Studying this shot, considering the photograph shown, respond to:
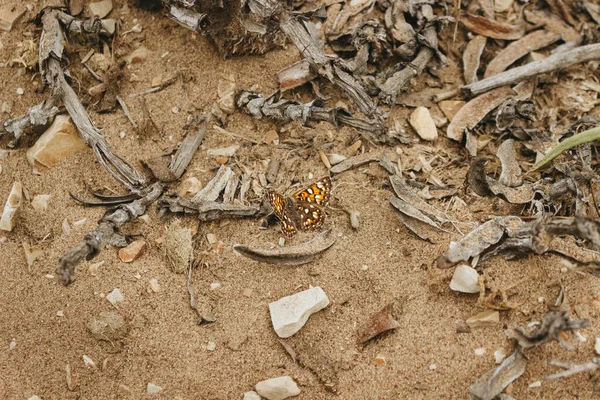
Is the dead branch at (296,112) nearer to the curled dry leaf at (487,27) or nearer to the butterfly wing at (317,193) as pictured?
the butterfly wing at (317,193)

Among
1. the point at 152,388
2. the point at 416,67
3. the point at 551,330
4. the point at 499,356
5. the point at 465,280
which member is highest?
the point at 416,67

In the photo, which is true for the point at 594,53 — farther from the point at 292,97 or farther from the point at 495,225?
the point at 292,97

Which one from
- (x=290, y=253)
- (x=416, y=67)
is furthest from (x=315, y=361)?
(x=416, y=67)

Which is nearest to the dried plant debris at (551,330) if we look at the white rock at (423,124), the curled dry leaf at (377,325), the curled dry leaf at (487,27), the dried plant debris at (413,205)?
the curled dry leaf at (377,325)

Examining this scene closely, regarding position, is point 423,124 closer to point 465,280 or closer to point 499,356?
point 465,280

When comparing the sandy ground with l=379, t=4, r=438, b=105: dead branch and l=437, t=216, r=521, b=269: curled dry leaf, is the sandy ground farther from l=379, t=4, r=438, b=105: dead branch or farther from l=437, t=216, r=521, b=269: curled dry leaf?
l=379, t=4, r=438, b=105: dead branch

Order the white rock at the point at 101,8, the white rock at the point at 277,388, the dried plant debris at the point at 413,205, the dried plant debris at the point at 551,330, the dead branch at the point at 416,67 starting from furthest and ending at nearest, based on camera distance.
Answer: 1. the white rock at the point at 101,8
2. the dead branch at the point at 416,67
3. the dried plant debris at the point at 413,205
4. the white rock at the point at 277,388
5. the dried plant debris at the point at 551,330

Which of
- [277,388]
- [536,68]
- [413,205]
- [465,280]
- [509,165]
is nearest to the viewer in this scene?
[277,388]

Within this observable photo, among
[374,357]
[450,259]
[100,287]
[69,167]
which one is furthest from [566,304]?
[69,167]
